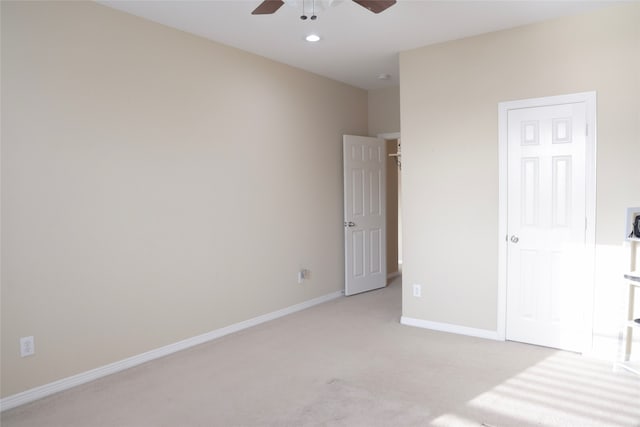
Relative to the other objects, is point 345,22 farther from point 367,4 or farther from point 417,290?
point 417,290

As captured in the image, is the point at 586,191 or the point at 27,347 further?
the point at 586,191

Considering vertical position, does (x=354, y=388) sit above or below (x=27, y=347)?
below

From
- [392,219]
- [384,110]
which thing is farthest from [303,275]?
[384,110]

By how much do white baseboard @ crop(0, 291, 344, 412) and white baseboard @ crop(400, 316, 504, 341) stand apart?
1.30 meters

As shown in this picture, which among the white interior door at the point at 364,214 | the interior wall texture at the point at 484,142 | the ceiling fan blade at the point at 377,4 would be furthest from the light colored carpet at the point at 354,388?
the ceiling fan blade at the point at 377,4

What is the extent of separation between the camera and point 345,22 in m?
3.60

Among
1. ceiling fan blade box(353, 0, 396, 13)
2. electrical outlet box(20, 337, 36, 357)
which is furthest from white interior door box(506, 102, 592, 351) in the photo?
electrical outlet box(20, 337, 36, 357)

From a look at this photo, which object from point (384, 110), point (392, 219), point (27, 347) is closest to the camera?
point (27, 347)

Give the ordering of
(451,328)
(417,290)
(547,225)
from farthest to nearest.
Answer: (417,290) < (451,328) < (547,225)

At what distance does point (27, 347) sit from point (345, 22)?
3.26 m

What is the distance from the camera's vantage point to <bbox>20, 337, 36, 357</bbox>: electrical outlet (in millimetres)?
2844

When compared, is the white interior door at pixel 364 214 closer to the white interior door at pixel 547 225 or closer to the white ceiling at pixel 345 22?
the white ceiling at pixel 345 22

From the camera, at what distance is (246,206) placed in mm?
4422

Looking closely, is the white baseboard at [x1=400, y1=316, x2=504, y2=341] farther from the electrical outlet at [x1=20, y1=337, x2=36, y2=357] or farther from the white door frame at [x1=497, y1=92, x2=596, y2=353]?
the electrical outlet at [x1=20, y1=337, x2=36, y2=357]
